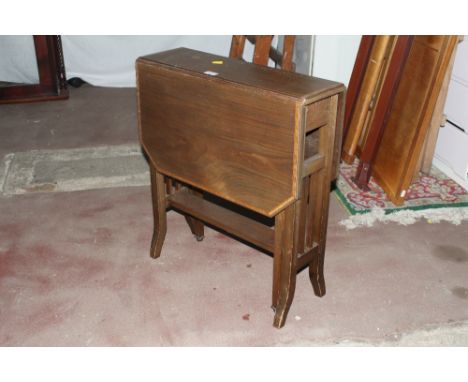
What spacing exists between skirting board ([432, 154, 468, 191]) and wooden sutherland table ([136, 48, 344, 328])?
1.54 m

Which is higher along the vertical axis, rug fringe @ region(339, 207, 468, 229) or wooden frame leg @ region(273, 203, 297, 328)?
wooden frame leg @ region(273, 203, 297, 328)

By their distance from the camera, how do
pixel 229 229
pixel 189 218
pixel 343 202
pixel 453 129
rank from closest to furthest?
pixel 229 229
pixel 189 218
pixel 343 202
pixel 453 129

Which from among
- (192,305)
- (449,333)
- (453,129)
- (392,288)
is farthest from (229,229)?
(453,129)

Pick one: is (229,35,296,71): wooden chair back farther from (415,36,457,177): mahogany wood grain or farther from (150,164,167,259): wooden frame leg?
(150,164,167,259): wooden frame leg

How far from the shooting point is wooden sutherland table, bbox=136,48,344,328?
76.4 inches

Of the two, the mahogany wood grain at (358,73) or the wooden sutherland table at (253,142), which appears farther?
the mahogany wood grain at (358,73)

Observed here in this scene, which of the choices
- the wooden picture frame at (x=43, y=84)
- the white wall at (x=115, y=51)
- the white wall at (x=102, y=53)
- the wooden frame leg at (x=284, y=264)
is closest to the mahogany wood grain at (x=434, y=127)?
the wooden frame leg at (x=284, y=264)

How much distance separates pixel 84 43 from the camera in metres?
5.41

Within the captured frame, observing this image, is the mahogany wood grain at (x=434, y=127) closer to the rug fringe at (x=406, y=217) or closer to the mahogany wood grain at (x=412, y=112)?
the mahogany wood grain at (x=412, y=112)

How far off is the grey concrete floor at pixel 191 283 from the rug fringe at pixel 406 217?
0.06 m

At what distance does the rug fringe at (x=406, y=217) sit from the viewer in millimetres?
3121

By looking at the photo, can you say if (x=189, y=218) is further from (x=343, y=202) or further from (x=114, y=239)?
(x=343, y=202)

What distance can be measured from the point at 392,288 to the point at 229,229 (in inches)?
32.3

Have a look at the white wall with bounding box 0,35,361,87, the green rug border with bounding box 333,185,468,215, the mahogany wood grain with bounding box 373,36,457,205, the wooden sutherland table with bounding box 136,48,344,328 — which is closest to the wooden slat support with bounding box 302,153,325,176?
the wooden sutherland table with bounding box 136,48,344,328
